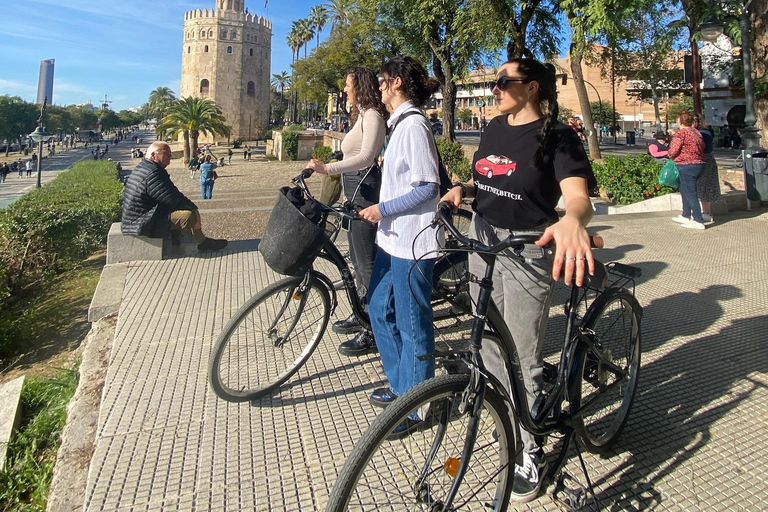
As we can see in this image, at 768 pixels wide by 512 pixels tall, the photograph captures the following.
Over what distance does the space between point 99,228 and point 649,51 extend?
23690 millimetres

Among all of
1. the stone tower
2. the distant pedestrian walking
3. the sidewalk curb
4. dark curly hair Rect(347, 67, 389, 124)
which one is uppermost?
the stone tower

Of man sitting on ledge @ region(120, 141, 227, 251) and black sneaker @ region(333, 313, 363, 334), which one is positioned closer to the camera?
black sneaker @ region(333, 313, 363, 334)

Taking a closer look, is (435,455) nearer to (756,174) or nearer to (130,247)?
(130,247)

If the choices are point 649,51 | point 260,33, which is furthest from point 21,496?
point 260,33

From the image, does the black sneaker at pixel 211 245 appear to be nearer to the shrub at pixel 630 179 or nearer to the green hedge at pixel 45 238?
the green hedge at pixel 45 238

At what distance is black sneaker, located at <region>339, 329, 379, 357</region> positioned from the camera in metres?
3.81

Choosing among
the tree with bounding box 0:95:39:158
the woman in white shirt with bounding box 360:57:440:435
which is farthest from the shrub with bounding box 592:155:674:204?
the tree with bounding box 0:95:39:158

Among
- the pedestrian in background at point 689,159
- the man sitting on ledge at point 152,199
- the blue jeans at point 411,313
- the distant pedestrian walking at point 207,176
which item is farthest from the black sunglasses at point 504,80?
the distant pedestrian walking at point 207,176

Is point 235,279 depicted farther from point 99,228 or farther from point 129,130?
point 129,130

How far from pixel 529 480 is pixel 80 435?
227 centimetres

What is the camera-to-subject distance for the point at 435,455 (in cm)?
195

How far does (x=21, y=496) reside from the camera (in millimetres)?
2887

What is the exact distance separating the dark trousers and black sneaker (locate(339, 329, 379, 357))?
332 millimetres

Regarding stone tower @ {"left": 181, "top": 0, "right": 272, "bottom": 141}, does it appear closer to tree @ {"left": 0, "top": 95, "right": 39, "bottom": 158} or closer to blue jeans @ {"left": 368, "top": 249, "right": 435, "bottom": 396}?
tree @ {"left": 0, "top": 95, "right": 39, "bottom": 158}
